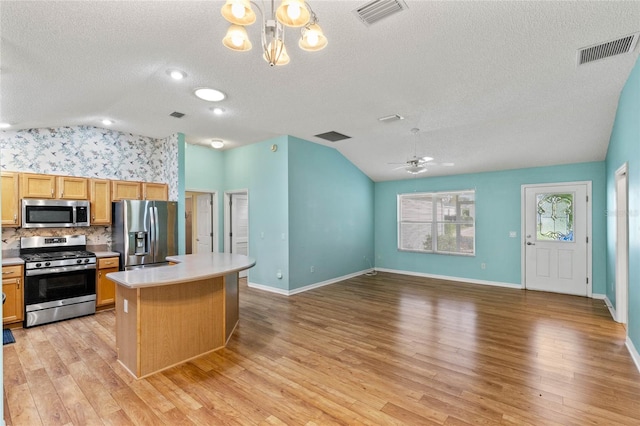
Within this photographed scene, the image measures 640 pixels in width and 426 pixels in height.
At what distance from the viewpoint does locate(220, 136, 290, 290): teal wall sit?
559cm

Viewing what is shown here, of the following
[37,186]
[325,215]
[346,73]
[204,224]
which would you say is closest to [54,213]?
[37,186]

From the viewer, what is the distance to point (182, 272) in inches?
119

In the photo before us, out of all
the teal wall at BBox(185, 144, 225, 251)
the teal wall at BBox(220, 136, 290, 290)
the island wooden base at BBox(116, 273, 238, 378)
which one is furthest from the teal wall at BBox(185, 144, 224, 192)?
the island wooden base at BBox(116, 273, 238, 378)

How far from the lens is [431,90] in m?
3.52

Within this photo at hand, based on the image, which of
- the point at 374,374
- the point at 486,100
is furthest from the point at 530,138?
the point at 374,374

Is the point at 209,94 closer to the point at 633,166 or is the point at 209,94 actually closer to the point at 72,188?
the point at 72,188

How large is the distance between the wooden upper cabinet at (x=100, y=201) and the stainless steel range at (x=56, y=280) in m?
0.49

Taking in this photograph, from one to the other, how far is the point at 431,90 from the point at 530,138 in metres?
2.50

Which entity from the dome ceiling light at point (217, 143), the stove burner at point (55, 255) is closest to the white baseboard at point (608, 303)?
the dome ceiling light at point (217, 143)

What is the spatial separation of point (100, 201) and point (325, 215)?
388cm

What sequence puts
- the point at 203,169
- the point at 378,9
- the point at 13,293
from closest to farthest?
the point at 378,9 < the point at 13,293 < the point at 203,169

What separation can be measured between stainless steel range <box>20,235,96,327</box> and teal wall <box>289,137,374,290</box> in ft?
9.99

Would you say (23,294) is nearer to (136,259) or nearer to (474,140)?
(136,259)

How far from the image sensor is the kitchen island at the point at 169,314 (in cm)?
277
